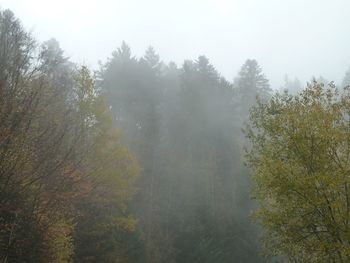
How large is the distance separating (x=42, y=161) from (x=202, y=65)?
3687 centimetres

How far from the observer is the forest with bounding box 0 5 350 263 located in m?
10.6

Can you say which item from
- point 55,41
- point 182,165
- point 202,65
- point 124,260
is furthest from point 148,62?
point 124,260

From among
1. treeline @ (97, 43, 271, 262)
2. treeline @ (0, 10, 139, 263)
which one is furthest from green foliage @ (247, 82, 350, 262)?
treeline @ (97, 43, 271, 262)

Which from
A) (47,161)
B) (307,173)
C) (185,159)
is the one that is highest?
(185,159)

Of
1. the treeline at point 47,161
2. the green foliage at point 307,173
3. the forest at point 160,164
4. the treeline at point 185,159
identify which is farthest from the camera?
the treeline at point 185,159

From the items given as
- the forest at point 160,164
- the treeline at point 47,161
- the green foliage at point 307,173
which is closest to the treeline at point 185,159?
the forest at point 160,164

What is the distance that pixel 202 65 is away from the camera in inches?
Answer: 1794

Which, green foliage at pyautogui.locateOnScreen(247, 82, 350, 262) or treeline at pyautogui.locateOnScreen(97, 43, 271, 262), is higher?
treeline at pyautogui.locateOnScreen(97, 43, 271, 262)

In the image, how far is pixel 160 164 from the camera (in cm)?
3747

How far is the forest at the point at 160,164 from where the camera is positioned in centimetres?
1059

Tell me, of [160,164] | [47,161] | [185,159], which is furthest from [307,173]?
[185,159]

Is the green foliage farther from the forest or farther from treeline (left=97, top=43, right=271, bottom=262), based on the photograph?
treeline (left=97, top=43, right=271, bottom=262)

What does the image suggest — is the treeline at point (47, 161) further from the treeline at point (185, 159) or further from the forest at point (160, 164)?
the treeline at point (185, 159)

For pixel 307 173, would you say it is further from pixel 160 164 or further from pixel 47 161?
pixel 160 164
